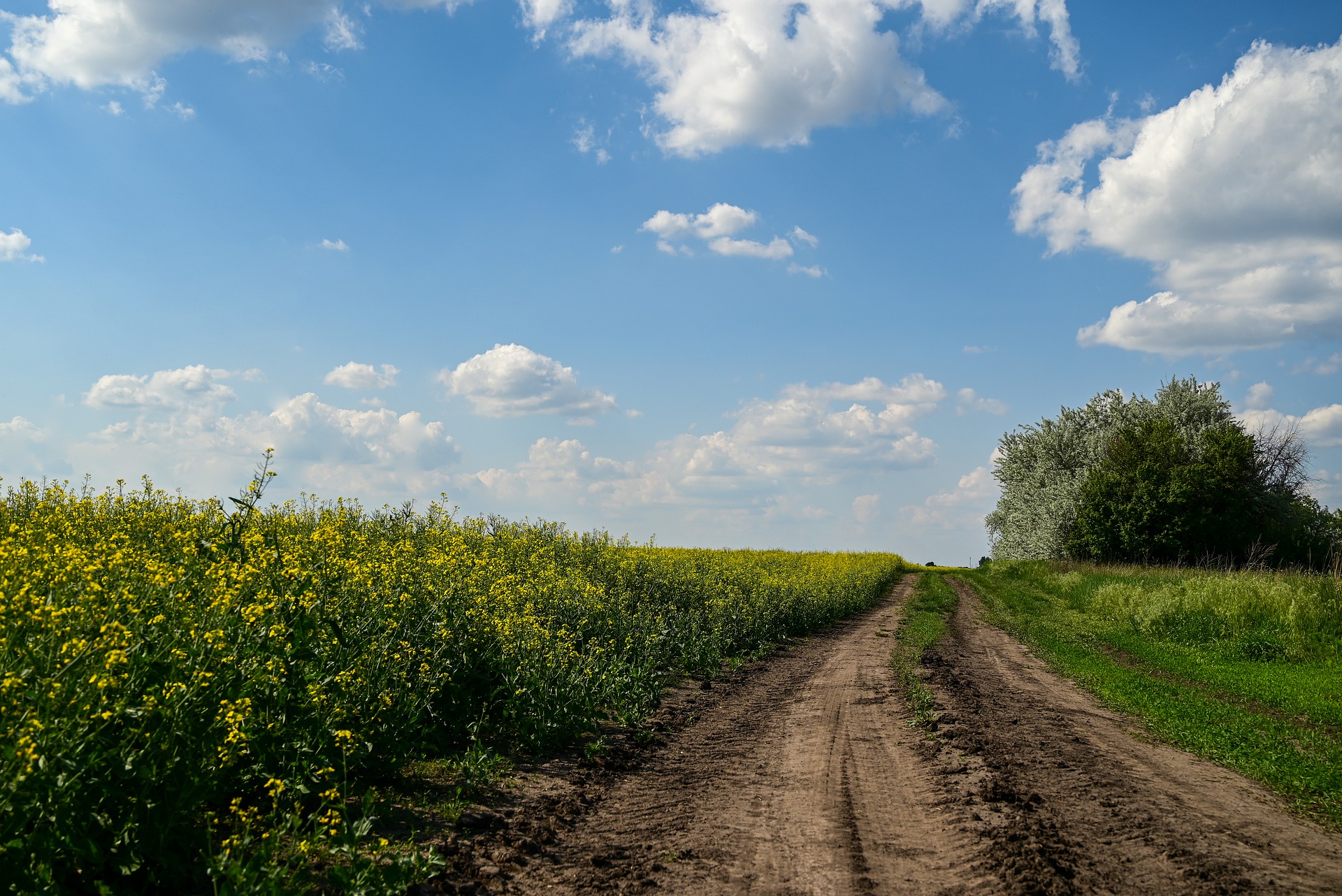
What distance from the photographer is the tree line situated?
39312mm

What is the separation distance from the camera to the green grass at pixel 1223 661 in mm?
8633

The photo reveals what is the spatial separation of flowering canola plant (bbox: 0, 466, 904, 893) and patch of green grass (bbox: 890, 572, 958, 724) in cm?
367

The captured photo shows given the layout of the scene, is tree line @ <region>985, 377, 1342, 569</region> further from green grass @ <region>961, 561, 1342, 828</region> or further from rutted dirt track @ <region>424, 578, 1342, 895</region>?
rutted dirt track @ <region>424, 578, 1342, 895</region>

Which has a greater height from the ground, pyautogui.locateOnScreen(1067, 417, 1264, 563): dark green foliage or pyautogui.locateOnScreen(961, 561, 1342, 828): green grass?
pyautogui.locateOnScreen(1067, 417, 1264, 563): dark green foliage

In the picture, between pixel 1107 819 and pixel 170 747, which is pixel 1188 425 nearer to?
pixel 1107 819

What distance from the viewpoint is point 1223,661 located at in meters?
15.5

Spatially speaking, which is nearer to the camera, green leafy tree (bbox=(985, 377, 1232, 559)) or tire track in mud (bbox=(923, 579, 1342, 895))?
Answer: tire track in mud (bbox=(923, 579, 1342, 895))

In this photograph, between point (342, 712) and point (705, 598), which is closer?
point (342, 712)

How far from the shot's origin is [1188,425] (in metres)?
45.3

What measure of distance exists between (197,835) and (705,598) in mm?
12923

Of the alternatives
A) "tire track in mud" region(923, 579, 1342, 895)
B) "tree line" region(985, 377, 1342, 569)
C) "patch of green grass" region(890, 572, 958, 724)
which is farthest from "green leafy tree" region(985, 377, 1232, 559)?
"tire track in mud" region(923, 579, 1342, 895)

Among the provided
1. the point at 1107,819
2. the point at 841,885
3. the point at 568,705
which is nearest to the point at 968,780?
the point at 1107,819

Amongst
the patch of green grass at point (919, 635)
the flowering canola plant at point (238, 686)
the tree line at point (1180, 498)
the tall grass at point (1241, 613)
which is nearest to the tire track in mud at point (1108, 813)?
the patch of green grass at point (919, 635)

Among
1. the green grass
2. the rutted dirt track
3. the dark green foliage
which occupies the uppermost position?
the dark green foliage
